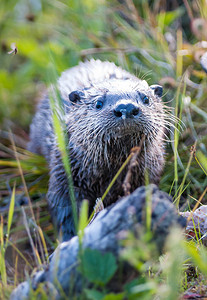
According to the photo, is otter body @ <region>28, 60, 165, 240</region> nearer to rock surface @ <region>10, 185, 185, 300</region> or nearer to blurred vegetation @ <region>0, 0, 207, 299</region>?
blurred vegetation @ <region>0, 0, 207, 299</region>

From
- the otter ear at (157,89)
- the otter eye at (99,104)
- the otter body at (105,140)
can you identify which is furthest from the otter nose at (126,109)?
the otter ear at (157,89)

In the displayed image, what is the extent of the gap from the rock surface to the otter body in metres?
0.84

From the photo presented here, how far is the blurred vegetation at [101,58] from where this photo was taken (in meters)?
3.12

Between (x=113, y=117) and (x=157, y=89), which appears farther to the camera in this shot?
(x=157, y=89)

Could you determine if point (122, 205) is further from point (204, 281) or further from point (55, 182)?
point (55, 182)

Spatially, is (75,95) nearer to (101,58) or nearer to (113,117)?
(113,117)

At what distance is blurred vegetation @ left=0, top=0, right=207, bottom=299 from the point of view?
3.12 metres

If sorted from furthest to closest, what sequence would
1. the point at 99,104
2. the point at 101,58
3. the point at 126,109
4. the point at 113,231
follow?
the point at 101,58 → the point at 99,104 → the point at 126,109 → the point at 113,231

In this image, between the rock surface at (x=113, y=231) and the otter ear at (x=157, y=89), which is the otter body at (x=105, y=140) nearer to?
the otter ear at (x=157, y=89)

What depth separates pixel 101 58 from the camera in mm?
3934

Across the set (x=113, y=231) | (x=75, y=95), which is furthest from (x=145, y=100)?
(x=113, y=231)

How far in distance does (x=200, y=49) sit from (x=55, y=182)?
5.66 feet

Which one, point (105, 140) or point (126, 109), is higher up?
point (126, 109)

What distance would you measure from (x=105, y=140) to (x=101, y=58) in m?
1.63
